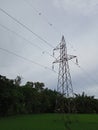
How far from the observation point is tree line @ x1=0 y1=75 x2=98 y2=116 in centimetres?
4506

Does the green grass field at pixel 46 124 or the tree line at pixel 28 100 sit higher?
the tree line at pixel 28 100

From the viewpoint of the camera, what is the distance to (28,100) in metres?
53.3

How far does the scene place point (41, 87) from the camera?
6919 centimetres

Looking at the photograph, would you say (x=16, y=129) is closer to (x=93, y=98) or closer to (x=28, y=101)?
(x=28, y=101)

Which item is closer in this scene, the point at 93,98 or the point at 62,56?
the point at 62,56

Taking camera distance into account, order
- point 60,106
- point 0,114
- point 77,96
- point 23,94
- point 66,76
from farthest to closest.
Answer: point 77,96, point 23,94, point 0,114, point 60,106, point 66,76

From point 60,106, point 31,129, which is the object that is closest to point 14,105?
point 60,106

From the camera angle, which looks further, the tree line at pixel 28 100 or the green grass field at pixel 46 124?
the tree line at pixel 28 100

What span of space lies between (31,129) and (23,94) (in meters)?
30.5

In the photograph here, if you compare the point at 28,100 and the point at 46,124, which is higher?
the point at 28,100

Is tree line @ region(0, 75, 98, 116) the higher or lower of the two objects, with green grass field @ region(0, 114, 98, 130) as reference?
higher

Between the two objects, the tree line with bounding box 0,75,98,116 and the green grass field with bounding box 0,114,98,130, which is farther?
the tree line with bounding box 0,75,98,116

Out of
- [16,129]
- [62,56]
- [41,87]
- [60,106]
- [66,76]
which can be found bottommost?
[16,129]

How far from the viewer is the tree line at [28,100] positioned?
148ft
